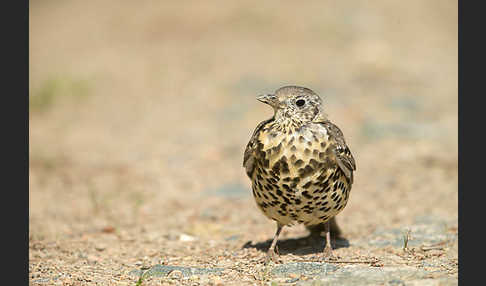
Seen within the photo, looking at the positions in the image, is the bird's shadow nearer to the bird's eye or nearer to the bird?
the bird

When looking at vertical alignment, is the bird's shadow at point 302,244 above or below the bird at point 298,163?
below

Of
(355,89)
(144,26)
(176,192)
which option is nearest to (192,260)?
(176,192)

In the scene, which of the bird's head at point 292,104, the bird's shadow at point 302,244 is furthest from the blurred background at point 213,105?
the bird's head at point 292,104

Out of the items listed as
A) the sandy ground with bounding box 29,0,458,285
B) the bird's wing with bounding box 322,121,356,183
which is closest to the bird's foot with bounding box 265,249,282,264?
the sandy ground with bounding box 29,0,458,285

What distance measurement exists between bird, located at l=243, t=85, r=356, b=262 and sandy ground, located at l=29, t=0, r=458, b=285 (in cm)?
58

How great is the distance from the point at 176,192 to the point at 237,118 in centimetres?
278

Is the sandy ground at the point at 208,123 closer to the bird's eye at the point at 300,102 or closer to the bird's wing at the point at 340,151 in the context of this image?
the bird's wing at the point at 340,151

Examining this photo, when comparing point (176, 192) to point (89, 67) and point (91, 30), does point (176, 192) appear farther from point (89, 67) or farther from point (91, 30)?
point (91, 30)

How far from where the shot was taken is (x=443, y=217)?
7.67 metres

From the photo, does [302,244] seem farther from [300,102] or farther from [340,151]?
[300,102]

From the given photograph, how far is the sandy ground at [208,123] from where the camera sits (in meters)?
6.89

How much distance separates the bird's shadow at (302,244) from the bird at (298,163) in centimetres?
45

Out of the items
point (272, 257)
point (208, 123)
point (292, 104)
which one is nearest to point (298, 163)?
point (292, 104)

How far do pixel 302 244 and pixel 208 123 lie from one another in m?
5.30
